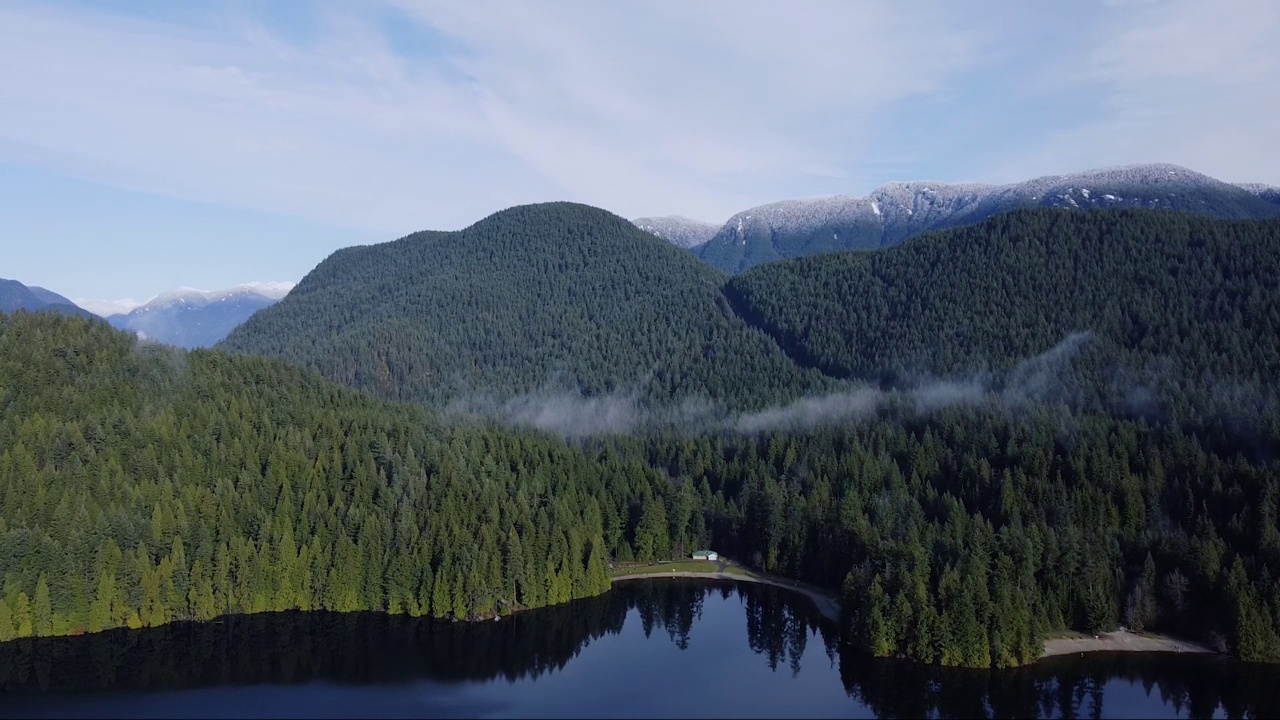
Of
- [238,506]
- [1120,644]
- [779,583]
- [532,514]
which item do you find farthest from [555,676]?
[1120,644]

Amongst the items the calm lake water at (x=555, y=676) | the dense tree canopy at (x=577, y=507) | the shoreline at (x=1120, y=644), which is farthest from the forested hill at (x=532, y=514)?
the calm lake water at (x=555, y=676)

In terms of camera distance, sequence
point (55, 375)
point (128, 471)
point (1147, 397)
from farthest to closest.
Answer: point (1147, 397) → point (55, 375) → point (128, 471)

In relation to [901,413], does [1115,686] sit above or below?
below

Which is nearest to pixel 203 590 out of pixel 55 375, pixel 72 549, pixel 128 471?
pixel 72 549

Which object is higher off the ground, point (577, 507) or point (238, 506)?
point (238, 506)

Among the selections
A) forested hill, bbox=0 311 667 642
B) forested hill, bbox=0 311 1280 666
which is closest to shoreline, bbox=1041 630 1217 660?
forested hill, bbox=0 311 1280 666

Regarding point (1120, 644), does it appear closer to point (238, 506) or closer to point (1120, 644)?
point (1120, 644)

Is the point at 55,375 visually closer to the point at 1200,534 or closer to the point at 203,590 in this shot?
the point at 203,590
